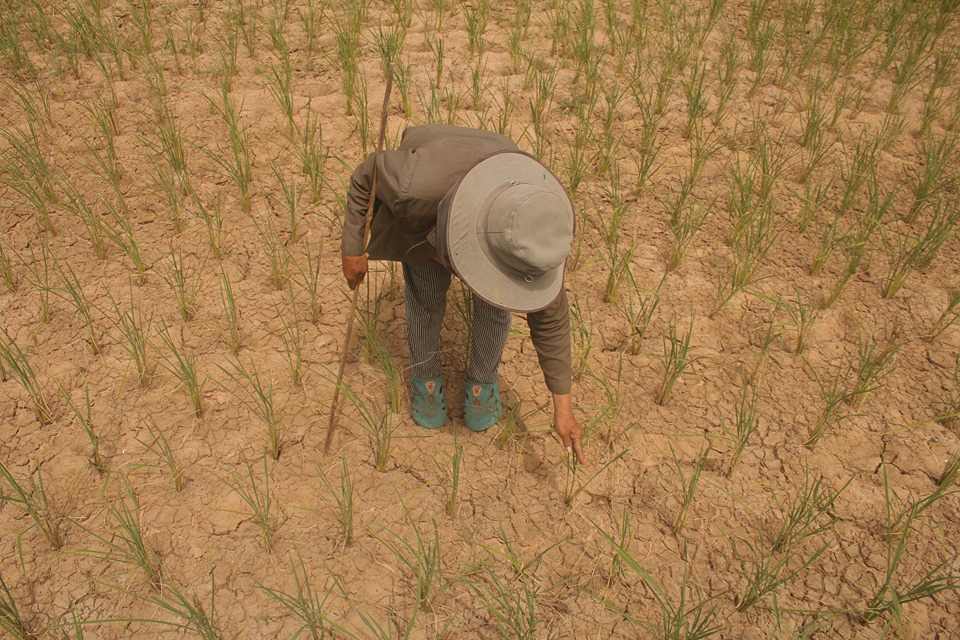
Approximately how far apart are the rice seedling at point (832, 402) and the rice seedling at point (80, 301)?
2228mm

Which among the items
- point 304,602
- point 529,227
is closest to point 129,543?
point 304,602

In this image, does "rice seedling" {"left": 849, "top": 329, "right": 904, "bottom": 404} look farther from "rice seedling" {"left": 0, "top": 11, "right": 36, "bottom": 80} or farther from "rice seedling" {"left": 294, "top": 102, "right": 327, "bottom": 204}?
"rice seedling" {"left": 0, "top": 11, "right": 36, "bottom": 80}

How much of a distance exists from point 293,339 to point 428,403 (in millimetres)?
491

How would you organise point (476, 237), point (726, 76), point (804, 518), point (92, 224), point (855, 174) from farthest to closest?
point (726, 76) < point (855, 174) < point (92, 224) < point (804, 518) < point (476, 237)

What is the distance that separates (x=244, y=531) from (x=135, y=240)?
1.23 metres

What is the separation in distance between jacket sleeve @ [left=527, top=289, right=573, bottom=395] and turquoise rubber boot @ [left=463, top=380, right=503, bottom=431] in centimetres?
35

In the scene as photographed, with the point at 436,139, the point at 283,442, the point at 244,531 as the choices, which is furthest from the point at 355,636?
the point at 436,139

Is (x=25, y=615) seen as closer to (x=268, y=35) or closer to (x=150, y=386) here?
(x=150, y=386)

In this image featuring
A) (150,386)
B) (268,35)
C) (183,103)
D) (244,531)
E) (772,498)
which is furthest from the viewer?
(268,35)

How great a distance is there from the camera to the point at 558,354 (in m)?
1.71

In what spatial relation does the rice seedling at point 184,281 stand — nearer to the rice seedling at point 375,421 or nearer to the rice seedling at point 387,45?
the rice seedling at point 375,421

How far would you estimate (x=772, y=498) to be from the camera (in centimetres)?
196

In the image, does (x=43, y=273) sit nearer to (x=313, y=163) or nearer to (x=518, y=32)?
(x=313, y=163)

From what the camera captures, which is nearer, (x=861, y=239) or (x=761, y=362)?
(x=761, y=362)
